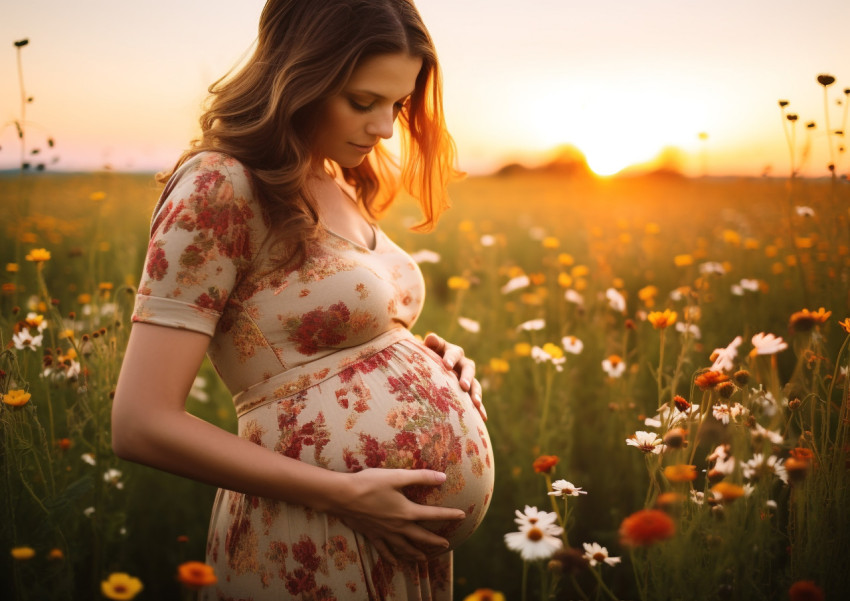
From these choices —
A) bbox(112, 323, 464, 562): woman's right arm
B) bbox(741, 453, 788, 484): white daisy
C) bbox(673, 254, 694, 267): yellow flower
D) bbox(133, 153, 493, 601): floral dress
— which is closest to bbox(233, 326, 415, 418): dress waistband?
bbox(133, 153, 493, 601): floral dress

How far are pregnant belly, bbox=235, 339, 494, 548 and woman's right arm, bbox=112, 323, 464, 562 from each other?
0.06 meters

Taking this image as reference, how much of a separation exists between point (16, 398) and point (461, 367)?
3.18 feet

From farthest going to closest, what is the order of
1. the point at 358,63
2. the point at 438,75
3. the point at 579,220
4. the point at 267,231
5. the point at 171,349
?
the point at 579,220 → the point at 438,75 → the point at 358,63 → the point at 267,231 → the point at 171,349

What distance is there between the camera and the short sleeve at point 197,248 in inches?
35.9

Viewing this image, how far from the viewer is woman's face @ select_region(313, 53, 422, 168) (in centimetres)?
119

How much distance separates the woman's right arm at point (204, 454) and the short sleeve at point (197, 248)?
4cm

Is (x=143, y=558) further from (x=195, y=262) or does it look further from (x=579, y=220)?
(x=579, y=220)

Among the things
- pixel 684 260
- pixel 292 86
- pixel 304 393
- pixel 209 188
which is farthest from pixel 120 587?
pixel 684 260

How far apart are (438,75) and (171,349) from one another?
1.01 m

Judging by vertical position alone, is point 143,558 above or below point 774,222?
below

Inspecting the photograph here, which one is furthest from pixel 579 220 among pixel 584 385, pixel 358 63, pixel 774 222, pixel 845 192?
pixel 358 63

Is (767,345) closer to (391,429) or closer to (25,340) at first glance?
(391,429)

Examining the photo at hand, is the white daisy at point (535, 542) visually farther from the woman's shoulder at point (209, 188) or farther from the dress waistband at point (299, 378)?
the woman's shoulder at point (209, 188)

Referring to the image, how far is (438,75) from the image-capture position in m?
1.53
